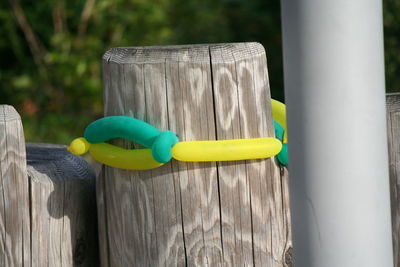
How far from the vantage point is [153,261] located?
5.23 feet

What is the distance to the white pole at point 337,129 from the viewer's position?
1150mm

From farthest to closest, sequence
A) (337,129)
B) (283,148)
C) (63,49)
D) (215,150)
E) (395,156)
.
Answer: (63,49)
(395,156)
(283,148)
(215,150)
(337,129)

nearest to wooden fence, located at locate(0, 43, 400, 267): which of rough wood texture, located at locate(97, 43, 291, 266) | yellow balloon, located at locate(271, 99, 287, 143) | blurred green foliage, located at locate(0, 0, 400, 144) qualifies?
rough wood texture, located at locate(97, 43, 291, 266)

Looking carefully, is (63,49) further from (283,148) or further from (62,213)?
(283,148)

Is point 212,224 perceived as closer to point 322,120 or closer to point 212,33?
point 322,120

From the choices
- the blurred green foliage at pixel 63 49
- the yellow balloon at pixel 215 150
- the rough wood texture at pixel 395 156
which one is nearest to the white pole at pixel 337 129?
the yellow balloon at pixel 215 150

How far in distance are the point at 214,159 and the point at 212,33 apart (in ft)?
13.9

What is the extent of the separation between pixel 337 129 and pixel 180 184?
469 mm

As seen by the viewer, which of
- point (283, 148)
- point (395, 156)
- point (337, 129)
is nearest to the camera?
point (337, 129)

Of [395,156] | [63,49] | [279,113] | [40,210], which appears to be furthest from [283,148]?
[63,49]

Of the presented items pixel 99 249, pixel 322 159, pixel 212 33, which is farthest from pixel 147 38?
pixel 322 159

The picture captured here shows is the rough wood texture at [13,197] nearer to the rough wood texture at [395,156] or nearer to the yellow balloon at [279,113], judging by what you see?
the yellow balloon at [279,113]

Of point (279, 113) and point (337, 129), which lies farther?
point (279, 113)

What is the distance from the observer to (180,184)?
1.55 meters
